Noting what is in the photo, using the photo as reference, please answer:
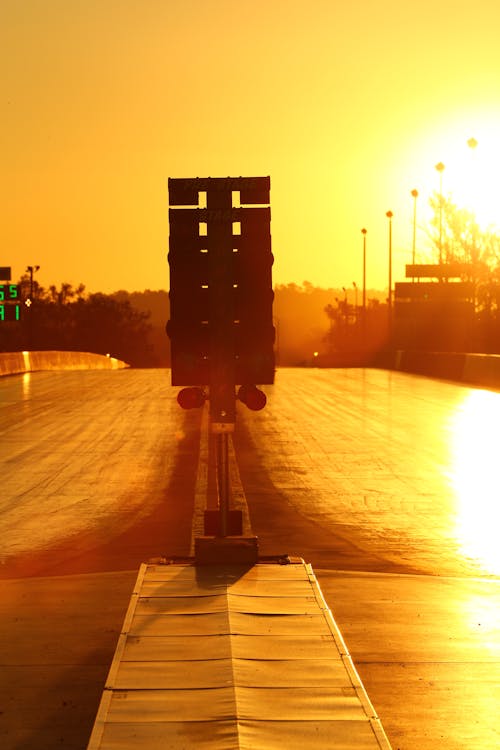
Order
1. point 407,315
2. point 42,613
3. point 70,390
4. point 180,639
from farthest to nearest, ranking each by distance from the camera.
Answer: point 407,315
point 70,390
point 42,613
point 180,639

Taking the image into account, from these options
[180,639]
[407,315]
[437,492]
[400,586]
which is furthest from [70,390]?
[407,315]

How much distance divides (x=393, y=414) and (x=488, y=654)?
22872 mm

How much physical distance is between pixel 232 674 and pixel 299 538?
6.93 m

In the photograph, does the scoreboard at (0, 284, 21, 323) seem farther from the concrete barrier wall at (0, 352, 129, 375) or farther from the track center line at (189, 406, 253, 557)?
the track center line at (189, 406, 253, 557)

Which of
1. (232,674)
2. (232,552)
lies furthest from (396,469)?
(232,674)

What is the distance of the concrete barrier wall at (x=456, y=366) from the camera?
45500 mm

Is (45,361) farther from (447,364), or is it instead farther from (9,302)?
(447,364)

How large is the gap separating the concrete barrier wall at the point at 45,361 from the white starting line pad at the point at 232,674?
4894cm

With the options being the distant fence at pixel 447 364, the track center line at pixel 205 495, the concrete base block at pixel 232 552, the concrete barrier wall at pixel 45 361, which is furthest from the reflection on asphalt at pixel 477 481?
the concrete barrier wall at pixel 45 361

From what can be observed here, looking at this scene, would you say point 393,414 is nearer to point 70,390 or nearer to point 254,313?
point 70,390

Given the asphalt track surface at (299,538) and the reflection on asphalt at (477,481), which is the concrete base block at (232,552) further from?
the reflection on asphalt at (477,481)

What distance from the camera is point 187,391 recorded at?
32.0 ft

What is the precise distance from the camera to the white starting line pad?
5.50m

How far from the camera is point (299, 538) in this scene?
519 inches
